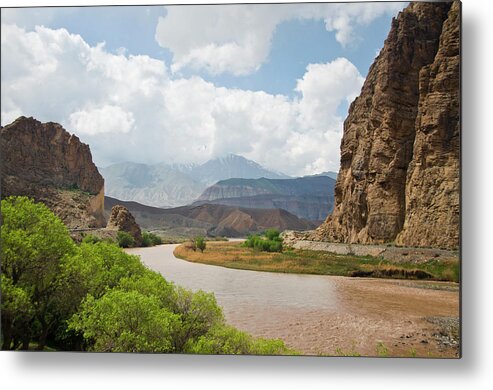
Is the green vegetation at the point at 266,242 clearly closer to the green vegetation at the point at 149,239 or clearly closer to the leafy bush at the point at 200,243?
the leafy bush at the point at 200,243

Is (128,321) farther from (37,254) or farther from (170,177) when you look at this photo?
(170,177)

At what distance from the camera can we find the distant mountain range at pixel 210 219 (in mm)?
4688

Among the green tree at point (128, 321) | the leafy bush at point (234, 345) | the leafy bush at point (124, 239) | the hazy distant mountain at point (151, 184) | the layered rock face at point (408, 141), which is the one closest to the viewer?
the green tree at point (128, 321)

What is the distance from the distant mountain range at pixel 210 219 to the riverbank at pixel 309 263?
205 millimetres

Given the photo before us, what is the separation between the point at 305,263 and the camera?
4965 mm

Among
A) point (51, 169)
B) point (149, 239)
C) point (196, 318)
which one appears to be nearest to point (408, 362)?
point (196, 318)

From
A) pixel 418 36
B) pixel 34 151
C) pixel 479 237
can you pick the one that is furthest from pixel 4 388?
pixel 418 36

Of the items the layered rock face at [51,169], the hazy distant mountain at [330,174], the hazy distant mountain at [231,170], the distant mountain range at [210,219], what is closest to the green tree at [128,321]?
the distant mountain range at [210,219]

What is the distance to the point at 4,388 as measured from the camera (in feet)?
13.9

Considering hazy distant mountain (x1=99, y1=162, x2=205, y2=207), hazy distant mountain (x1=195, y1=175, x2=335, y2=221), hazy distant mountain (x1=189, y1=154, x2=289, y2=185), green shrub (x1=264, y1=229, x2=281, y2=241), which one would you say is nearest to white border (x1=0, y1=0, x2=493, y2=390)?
green shrub (x1=264, y1=229, x2=281, y2=241)

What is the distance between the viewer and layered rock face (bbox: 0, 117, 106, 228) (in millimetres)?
4531

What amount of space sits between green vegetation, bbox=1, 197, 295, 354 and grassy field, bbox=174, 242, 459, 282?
0.53 m

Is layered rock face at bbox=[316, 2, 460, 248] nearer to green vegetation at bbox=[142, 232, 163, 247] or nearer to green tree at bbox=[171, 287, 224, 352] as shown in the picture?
green tree at bbox=[171, 287, 224, 352]

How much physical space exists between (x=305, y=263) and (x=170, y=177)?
2.04 metres
